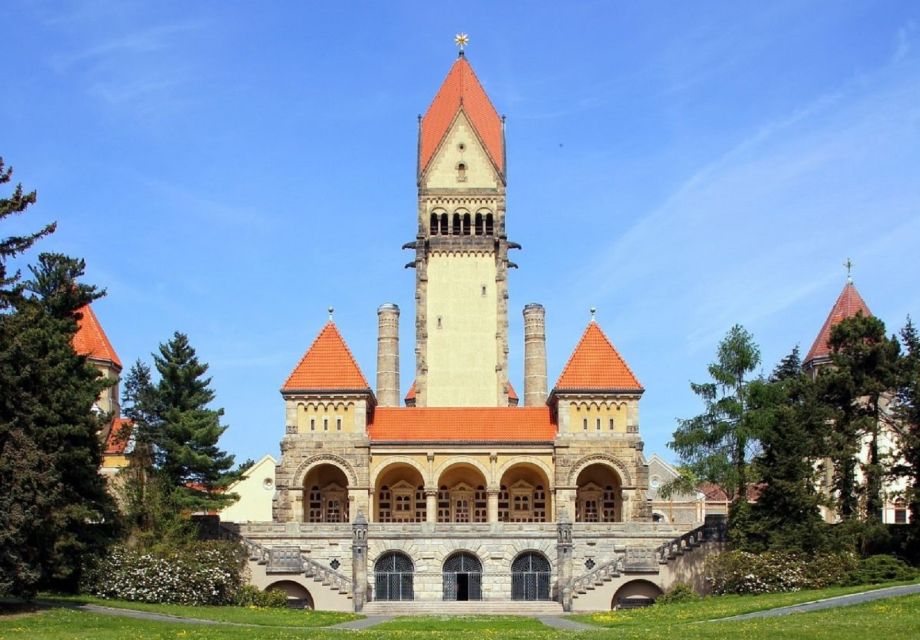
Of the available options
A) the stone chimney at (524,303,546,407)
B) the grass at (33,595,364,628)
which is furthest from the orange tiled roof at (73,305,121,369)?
the grass at (33,595,364,628)

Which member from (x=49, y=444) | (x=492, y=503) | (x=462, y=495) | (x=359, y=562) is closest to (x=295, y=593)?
(x=359, y=562)

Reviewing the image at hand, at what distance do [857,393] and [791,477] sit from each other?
4.62 meters

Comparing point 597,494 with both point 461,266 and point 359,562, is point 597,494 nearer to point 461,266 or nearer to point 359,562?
point 359,562

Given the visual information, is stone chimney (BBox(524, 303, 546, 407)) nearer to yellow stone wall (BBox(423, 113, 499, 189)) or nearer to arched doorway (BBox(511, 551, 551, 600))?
yellow stone wall (BBox(423, 113, 499, 189))

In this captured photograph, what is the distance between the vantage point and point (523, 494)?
2694 inches

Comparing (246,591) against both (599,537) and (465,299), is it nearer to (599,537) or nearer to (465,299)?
(599,537)

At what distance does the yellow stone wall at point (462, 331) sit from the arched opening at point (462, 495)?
32.2ft

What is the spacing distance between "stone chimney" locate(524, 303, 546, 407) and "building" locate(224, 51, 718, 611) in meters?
0.10

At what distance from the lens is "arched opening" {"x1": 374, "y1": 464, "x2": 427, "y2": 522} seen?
223ft

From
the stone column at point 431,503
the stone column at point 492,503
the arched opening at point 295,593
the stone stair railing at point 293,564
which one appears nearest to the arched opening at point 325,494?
the stone column at point 431,503

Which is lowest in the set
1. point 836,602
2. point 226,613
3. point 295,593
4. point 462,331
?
point 295,593

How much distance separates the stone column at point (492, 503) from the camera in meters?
64.1

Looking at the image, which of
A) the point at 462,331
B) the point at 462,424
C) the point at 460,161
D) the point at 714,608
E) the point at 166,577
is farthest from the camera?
the point at 460,161

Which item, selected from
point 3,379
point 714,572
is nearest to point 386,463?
point 714,572
